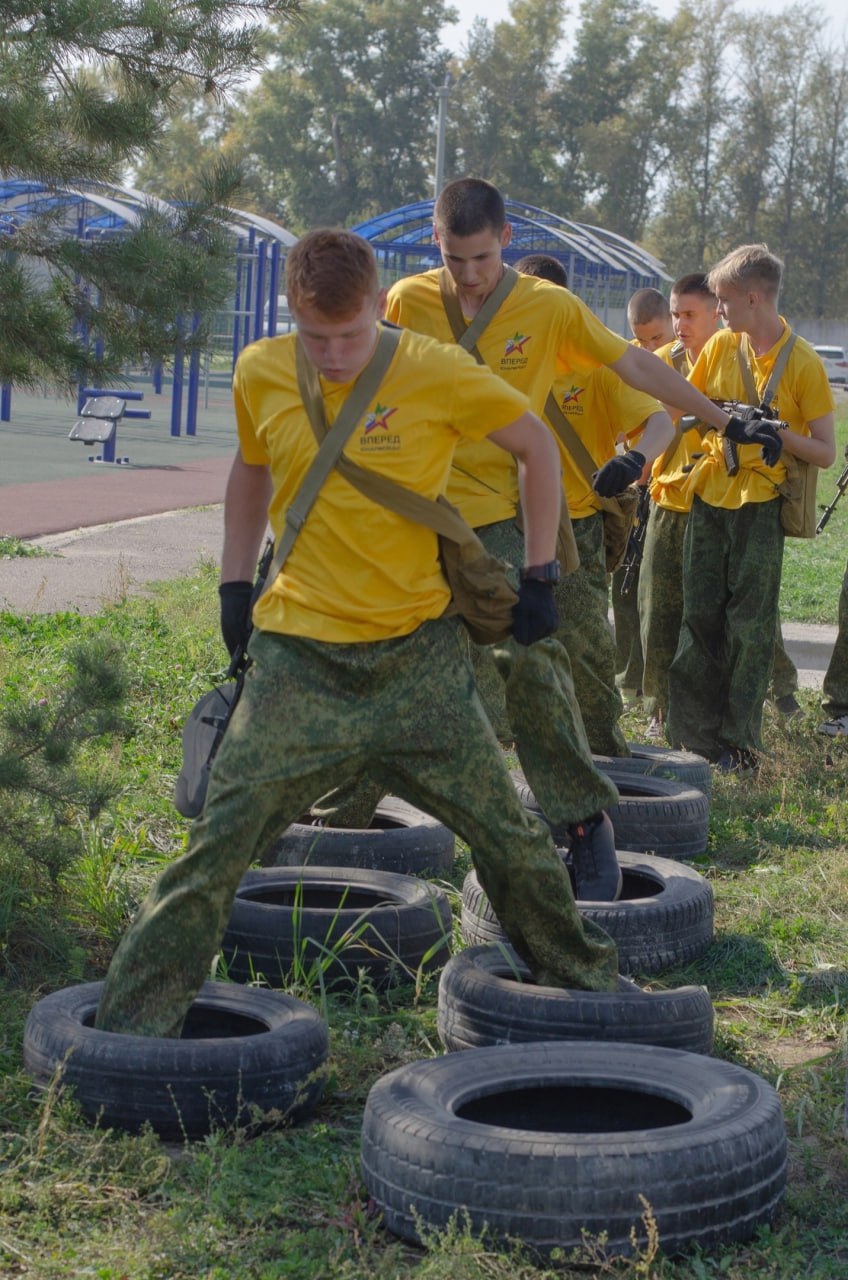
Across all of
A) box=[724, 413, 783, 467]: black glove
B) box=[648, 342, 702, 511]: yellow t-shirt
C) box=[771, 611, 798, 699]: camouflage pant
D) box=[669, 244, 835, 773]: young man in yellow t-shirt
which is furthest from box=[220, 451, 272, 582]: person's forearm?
box=[771, 611, 798, 699]: camouflage pant

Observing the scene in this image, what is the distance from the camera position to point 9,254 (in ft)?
15.4

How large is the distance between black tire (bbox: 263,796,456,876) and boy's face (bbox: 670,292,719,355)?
3516mm

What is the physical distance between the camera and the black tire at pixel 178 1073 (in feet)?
12.2

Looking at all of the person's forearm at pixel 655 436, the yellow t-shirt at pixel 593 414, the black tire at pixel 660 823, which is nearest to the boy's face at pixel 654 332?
the yellow t-shirt at pixel 593 414

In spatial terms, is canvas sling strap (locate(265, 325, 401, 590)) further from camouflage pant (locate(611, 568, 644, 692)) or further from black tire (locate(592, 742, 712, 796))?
camouflage pant (locate(611, 568, 644, 692))

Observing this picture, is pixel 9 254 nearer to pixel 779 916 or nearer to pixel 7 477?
pixel 779 916

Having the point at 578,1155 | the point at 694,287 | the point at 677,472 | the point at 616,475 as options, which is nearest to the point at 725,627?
the point at 677,472

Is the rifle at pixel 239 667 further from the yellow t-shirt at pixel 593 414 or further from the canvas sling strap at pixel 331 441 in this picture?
the yellow t-shirt at pixel 593 414

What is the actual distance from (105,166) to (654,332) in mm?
4453

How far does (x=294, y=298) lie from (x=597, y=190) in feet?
302

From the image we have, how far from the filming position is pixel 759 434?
6.69 metres

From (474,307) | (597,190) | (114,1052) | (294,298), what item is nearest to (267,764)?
(114,1052)

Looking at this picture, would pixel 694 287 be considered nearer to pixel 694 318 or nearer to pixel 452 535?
pixel 694 318

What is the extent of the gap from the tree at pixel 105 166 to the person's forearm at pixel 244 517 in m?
0.73
